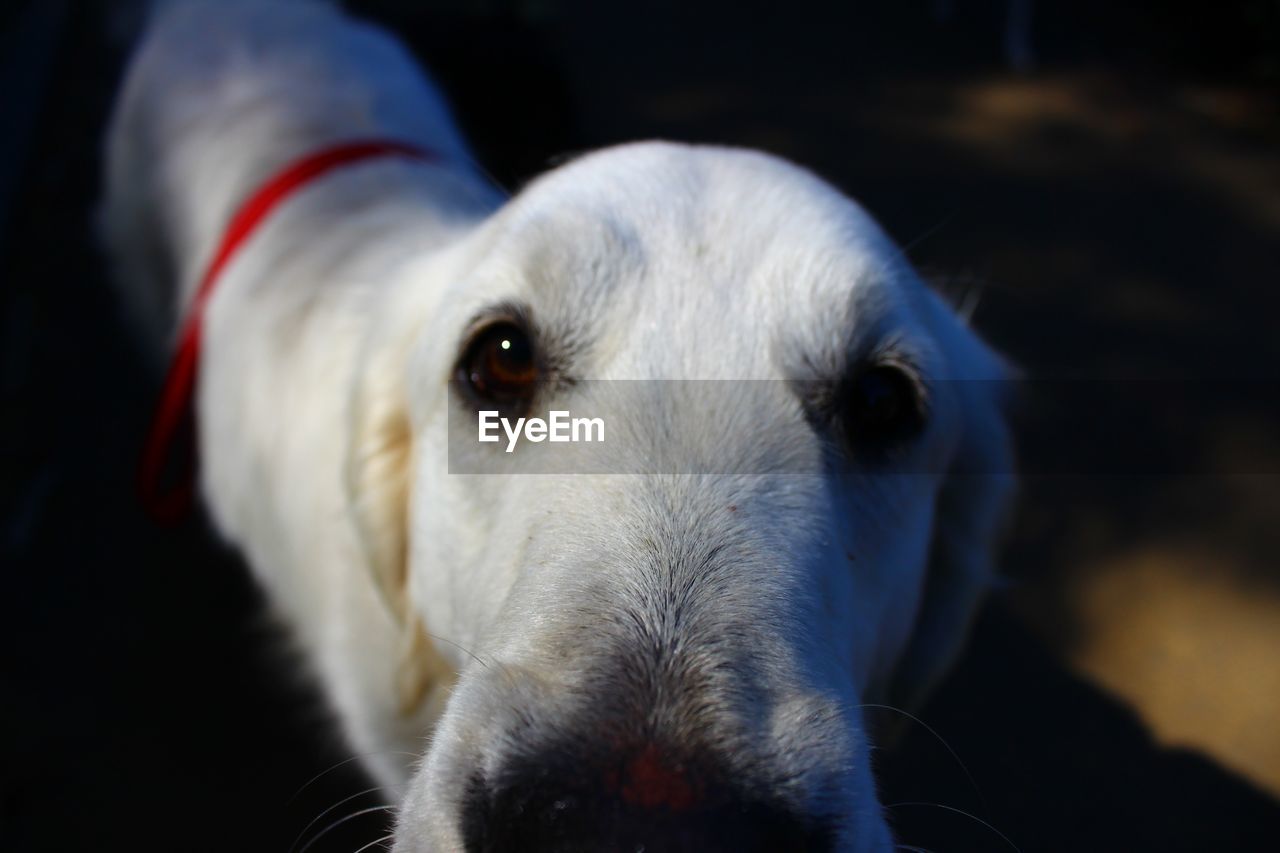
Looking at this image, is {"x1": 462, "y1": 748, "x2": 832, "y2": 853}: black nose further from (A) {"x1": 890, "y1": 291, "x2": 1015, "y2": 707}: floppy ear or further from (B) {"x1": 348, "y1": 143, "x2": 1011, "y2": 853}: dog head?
(A) {"x1": 890, "y1": 291, "x2": 1015, "y2": 707}: floppy ear

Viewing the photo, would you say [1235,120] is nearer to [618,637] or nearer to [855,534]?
[855,534]

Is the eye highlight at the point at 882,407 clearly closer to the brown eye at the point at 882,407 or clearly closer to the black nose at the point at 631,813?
the brown eye at the point at 882,407

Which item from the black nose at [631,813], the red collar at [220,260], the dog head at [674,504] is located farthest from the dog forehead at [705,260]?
the red collar at [220,260]

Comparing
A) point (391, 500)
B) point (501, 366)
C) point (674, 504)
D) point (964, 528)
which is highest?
point (501, 366)

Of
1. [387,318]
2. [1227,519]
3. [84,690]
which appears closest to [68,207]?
[84,690]


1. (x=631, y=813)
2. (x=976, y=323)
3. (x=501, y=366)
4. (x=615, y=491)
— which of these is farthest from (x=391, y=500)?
(x=976, y=323)

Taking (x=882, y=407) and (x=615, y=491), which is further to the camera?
(x=882, y=407)

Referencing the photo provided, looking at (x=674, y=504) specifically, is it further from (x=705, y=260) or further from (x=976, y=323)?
(x=976, y=323)
